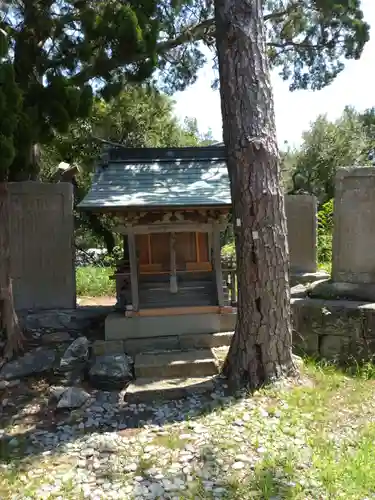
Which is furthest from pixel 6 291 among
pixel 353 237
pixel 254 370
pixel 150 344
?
pixel 353 237

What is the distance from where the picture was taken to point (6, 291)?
18.2ft

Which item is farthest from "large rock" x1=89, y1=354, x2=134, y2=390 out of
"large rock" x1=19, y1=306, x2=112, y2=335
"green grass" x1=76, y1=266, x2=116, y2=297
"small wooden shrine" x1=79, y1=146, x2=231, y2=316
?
"green grass" x1=76, y1=266, x2=116, y2=297

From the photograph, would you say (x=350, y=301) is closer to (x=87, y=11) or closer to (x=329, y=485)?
(x=329, y=485)

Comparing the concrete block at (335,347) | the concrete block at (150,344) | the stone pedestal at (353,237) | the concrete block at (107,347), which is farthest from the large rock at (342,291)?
the concrete block at (107,347)

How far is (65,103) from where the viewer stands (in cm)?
526

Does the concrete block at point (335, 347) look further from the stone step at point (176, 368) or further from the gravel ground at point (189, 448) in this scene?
the stone step at point (176, 368)

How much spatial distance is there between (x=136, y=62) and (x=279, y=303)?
370cm

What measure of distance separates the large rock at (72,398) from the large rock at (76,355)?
0.66m

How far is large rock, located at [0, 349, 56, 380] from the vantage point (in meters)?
5.18

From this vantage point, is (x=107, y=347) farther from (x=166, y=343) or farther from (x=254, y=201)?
(x=254, y=201)

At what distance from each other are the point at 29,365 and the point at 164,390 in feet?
5.63

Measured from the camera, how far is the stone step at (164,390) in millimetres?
4660

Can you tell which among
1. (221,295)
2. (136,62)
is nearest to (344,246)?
(221,295)

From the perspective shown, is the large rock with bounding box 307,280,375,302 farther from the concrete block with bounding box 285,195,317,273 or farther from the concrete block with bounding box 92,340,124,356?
the concrete block with bounding box 92,340,124,356
